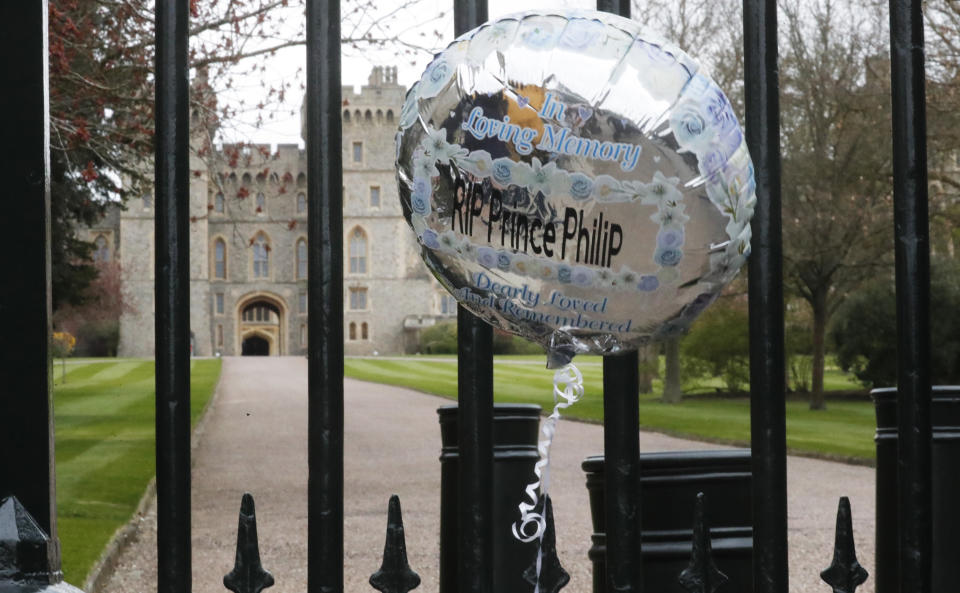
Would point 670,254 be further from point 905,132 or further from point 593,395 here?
point 593,395

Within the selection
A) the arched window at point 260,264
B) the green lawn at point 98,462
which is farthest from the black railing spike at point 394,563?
the arched window at point 260,264

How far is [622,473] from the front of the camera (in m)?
1.30

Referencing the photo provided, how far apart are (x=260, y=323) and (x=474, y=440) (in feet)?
168

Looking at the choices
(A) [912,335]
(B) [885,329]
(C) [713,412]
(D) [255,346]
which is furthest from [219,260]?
(A) [912,335]

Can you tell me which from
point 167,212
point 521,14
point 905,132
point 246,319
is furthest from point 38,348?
point 246,319

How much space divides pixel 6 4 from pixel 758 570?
114 cm

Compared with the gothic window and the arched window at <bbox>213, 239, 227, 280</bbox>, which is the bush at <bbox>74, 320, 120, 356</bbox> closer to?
the arched window at <bbox>213, 239, 227, 280</bbox>

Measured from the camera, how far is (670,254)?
113 cm

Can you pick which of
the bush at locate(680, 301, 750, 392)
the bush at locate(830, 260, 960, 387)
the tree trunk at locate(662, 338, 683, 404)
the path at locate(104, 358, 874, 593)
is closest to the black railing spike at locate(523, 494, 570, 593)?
the path at locate(104, 358, 874, 593)

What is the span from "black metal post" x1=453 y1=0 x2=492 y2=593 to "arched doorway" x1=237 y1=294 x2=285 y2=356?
49.7 meters

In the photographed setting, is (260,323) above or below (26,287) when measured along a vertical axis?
below

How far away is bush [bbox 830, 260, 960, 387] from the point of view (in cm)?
1622

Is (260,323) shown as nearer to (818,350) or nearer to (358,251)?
(358,251)

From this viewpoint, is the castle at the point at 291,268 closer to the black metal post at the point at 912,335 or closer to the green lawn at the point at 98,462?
the green lawn at the point at 98,462
